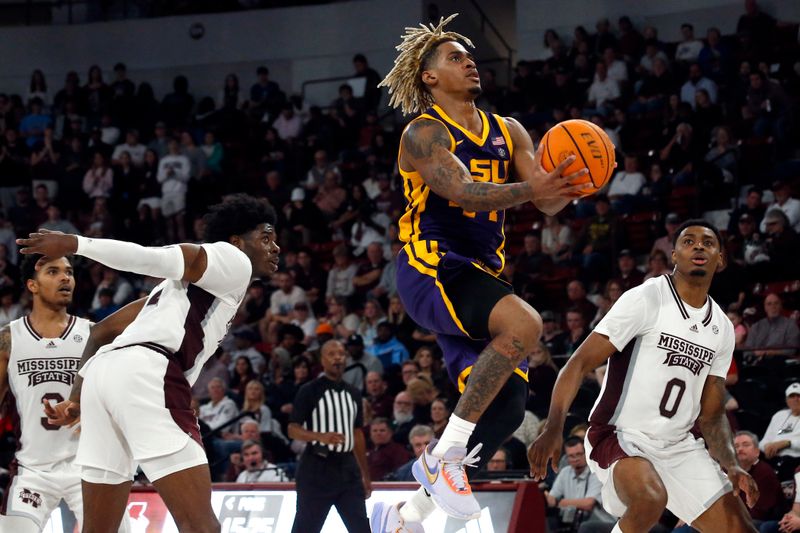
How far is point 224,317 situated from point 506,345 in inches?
57.0

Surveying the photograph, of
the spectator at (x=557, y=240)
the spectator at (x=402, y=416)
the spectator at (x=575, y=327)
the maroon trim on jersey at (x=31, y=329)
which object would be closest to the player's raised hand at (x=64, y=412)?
the maroon trim on jersey at (x=31, y=329)

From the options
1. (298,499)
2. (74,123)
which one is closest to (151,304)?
(298,499)

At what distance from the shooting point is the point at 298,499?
372 inches

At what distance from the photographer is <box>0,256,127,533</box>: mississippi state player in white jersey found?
22.3ft

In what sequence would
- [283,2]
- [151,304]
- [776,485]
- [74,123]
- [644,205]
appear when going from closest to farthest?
[151,304] → [776,485] → [644,205] → [74,123] → [283,2]

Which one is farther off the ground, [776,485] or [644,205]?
[644,205]

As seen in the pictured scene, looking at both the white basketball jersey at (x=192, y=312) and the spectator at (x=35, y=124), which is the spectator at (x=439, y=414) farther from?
the spectator at (x=35, y=124)

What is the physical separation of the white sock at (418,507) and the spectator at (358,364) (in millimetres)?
7606

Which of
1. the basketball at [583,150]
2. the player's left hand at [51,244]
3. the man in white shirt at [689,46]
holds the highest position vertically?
the man in white shirt at [689,46]

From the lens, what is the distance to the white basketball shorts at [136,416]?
5.38 m

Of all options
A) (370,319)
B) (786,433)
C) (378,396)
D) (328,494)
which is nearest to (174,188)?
(370,319)

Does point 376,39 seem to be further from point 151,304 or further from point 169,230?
point 151,304

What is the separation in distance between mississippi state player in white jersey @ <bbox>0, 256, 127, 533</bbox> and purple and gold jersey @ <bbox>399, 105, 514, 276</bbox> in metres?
2.43

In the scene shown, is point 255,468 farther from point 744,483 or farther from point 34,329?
point 744,483
